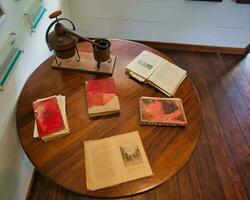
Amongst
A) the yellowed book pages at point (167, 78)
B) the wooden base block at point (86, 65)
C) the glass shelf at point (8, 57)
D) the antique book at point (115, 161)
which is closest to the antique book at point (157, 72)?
the yellowed book pages at point (167, 78)

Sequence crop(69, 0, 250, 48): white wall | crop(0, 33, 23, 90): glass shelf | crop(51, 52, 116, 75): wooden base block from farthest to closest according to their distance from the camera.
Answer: crop(69, 0, 250, 48): white wall → crop(51, 52, 116, 75): wooden base block → crop(0, 33, 23, 90): glass shelf

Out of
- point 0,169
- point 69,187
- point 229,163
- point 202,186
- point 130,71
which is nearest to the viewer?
point 69,187

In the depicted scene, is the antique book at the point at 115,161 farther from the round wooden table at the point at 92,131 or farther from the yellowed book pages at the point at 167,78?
the yellowed book pages at the point at 167,78

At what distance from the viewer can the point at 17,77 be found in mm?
1072

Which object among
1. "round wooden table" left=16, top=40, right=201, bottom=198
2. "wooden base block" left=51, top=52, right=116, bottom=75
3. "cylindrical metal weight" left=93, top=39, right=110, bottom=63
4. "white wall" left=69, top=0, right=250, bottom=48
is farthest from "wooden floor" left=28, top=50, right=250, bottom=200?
"cylindrical metal weight" left=93, top=39, right=110, bottom=63

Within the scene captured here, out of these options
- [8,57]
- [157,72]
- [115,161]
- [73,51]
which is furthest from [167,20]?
[115,161]

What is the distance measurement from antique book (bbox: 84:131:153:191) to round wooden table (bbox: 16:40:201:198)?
0.06ft

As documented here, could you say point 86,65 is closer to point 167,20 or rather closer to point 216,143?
point 216,143

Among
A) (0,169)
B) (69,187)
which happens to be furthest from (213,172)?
(0,169)

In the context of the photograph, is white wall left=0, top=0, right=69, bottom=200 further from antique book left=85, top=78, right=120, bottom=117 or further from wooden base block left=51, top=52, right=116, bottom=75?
antique book left=85, top=78, right=120, bottom=117

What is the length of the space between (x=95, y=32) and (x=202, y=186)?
1876 mm

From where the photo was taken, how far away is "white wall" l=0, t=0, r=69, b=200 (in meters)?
0.97

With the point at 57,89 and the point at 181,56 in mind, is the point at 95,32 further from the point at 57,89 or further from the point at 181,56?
the point at 57,89

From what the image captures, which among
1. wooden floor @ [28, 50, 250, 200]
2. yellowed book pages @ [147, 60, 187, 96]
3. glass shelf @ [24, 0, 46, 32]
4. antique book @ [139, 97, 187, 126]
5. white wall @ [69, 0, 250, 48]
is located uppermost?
glass shelf @ [24, 0, 46, 32]
